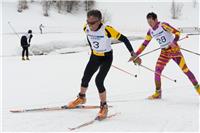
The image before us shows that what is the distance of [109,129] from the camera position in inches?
242

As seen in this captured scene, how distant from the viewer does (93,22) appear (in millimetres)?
6652

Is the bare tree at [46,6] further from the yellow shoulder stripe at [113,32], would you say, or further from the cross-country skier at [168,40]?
the yellow shoulder stripe at [113,32]

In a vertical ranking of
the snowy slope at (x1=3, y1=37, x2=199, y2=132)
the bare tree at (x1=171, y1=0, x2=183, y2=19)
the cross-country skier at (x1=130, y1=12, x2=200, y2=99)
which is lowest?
the snowy slope at (x1=3, y1=37, x2=199, y2=132)

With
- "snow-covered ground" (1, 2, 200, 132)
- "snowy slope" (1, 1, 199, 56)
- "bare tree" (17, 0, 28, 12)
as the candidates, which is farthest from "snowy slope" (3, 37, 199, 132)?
"bare tree" (17, 0, 28, 12)

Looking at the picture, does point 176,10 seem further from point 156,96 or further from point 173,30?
point 173,30

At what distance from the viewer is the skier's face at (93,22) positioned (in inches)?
261

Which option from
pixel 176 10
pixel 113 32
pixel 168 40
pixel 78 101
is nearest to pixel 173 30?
pixel 168 40

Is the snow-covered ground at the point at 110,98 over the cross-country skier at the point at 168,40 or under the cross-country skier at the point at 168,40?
under

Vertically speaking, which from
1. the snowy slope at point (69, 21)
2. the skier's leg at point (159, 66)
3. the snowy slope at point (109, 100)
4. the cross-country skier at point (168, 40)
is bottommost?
the snowy slope at point (109, 100)

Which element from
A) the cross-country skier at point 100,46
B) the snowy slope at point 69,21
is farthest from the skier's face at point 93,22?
the snowy slope at point 69,21

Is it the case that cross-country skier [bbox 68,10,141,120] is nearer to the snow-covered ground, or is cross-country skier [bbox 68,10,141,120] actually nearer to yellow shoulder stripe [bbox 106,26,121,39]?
yellow shoulder stripe [bbox 106,26,121,39]

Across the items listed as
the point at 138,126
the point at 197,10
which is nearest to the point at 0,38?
the point at 138,126

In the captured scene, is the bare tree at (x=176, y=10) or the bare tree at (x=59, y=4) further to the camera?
the bare tree at (x=176, y=10)

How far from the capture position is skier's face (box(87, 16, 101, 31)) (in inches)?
261
